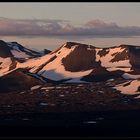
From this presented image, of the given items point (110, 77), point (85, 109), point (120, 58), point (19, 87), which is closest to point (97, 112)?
point (85, 109)

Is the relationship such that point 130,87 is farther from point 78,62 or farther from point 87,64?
point 78,62

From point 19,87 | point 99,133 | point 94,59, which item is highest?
point 94,59

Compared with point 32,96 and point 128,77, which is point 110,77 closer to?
point 128,77

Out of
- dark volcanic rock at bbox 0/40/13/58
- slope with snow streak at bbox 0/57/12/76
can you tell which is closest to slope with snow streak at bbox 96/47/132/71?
dark volcanic rock at bbox 0/40/13/58

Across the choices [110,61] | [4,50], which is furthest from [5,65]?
[110,61]

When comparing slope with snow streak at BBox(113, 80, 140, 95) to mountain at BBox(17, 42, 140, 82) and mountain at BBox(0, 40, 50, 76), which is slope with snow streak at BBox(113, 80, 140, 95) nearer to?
mountain at BBox(17, 42, 140, 82)

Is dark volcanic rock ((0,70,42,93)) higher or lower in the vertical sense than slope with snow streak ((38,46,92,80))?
lower
